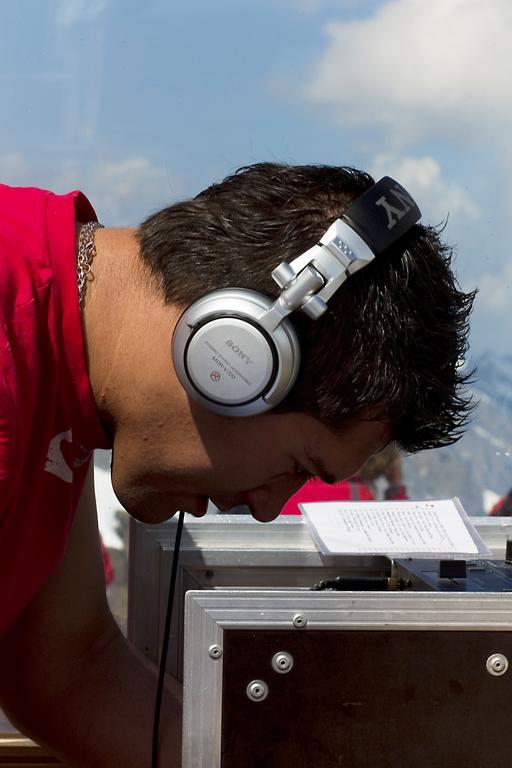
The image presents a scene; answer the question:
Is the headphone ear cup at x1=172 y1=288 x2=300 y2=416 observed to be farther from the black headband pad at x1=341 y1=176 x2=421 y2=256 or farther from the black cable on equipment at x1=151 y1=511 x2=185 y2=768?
the black cable on equipment at x1=151 y1=511 x2=185 y2=768

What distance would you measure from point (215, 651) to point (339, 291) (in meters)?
0.34

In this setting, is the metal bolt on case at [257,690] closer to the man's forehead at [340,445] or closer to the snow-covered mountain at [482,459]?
the man's forehead at [340,445]

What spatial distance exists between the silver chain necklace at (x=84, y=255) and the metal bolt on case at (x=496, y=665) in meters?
0.48

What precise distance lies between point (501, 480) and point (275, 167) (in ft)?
7.98

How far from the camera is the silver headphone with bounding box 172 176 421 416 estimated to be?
0.93 metres

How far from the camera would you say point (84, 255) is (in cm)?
103

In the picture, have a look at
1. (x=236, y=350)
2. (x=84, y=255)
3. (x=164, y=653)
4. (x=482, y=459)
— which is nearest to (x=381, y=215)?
(x=236, y=350)

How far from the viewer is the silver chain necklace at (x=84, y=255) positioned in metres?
1.01

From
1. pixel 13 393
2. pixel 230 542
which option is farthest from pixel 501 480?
pixel 13 393

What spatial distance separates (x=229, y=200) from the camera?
1052 mm

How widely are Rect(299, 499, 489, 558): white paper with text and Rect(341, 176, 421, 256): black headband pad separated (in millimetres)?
380

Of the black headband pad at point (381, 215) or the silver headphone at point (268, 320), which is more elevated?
the black headband pad at point (381, 215)

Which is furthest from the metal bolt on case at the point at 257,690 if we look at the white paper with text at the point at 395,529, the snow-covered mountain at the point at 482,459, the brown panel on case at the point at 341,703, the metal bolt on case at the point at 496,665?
the snow-covered mountain at the point at 482,459

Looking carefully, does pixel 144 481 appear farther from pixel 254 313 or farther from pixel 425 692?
pixel 425 692
